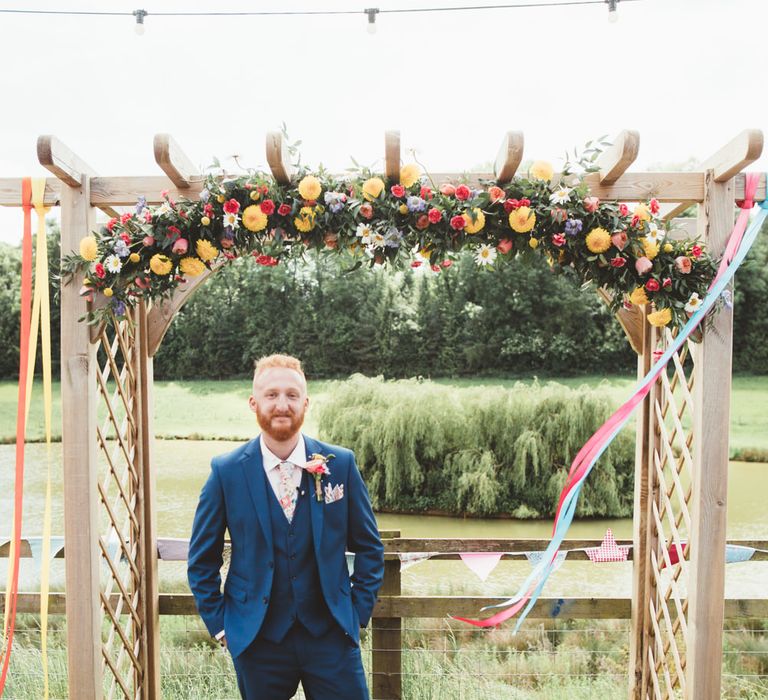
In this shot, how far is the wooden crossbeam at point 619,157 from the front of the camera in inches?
92.6

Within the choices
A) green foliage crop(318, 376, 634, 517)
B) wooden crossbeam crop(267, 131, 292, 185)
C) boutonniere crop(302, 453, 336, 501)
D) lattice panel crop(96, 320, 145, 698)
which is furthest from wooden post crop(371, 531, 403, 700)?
green foliage crop(318, 376, 634, 517)

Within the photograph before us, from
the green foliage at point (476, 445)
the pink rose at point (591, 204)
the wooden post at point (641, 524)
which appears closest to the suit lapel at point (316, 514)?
the pink rose at point (591, 204)

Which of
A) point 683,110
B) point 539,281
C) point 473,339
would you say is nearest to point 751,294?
point 539,281

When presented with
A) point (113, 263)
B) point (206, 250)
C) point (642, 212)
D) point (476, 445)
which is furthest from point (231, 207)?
point (476, 445)

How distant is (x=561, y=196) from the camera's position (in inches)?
97.2

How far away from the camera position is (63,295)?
2.63 metres

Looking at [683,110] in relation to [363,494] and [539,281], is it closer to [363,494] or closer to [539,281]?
[539,281]

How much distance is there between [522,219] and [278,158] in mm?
895

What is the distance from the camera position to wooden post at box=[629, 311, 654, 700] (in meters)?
3.30

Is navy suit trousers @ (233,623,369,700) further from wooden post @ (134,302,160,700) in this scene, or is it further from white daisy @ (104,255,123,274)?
white daisy @ (104,255,123,274)

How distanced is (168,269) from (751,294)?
1425cm

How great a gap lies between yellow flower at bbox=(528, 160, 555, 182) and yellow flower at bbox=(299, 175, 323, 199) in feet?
2.60

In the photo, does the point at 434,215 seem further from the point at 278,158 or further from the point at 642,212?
the point at 642,212

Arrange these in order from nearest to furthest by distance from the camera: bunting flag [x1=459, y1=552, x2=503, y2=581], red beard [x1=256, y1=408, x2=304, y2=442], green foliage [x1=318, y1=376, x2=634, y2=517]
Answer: red beard [x1=256, y1=408, x2=304, y2=442] < bunting flag [x1=459, y1=552, x2=503, y2=581] < green foliage [x1=318, y1=376, x2=634, y2=517]
